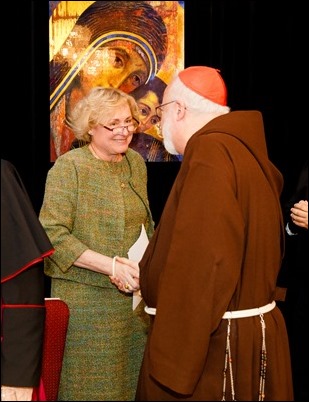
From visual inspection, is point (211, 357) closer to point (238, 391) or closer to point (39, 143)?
point (238, 391)

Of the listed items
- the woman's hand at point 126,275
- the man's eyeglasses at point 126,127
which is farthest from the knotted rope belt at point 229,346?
the man's eyeglasses at point 126,127

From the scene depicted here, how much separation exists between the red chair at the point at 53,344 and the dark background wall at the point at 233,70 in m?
2.10

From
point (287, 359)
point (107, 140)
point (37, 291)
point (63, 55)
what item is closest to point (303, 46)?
point (63, 55)

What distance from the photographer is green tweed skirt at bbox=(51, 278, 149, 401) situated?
138 inches

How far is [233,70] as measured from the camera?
5.04m

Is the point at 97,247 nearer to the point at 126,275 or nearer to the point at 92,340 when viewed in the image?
the point at 126,275

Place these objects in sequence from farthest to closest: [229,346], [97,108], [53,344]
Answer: [97,108] < [53,344] < [229,346]

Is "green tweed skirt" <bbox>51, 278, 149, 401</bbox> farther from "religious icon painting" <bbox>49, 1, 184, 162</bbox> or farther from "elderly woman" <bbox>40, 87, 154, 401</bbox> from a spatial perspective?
"religious icon painting" <bbox>49, 1, 184, 162</bbox>

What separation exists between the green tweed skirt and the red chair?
0.44 metres

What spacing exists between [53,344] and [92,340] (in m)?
0.50

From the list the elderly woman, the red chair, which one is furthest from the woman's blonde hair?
the red chair

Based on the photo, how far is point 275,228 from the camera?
2.72 m

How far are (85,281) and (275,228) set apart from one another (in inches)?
43.1

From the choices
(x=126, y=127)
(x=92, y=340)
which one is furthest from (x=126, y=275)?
(x=126, y=127)
